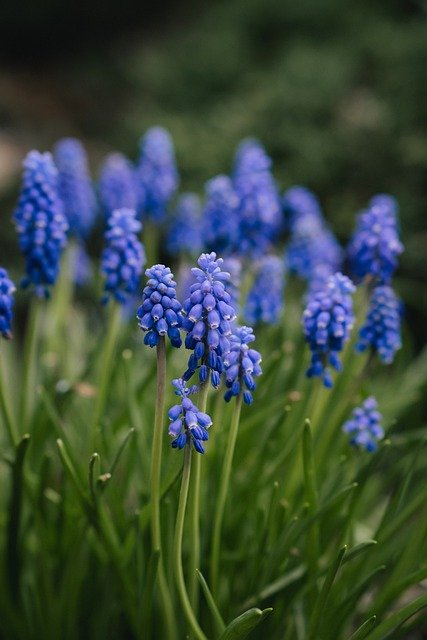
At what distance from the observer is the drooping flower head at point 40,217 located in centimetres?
325

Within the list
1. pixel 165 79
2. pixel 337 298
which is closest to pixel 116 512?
pixel 337 298

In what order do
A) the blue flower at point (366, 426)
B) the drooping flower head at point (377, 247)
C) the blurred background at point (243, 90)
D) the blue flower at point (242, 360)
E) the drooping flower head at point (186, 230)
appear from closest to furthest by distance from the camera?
the blue flower at point (242, 360) < the blue flower at point (366, 426) < the drooping flower head at point (377, 247) < the drooping flower head at point (186, 230) < the blurred background at point (243, 90)

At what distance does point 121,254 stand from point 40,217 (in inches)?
15.2

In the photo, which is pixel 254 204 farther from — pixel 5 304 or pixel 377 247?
pixel 5 304

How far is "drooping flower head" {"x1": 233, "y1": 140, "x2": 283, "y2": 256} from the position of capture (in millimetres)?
3926

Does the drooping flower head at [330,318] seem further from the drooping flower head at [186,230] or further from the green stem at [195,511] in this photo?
the drooping flower head at [186,230]

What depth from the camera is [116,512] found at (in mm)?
3195

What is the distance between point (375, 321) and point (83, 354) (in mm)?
2682

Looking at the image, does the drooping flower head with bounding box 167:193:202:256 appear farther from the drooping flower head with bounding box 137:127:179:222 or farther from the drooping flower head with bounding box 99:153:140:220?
the drooping flower head with bounding box 99:153:140:220

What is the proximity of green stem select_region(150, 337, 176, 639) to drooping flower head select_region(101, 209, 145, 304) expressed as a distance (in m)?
0.86

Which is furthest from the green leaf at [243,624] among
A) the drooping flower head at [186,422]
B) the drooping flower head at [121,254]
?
the drooping flower head at [121,254]

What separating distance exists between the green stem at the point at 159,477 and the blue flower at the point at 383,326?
1128 millimetres

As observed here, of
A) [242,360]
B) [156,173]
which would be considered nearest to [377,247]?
[242,360]

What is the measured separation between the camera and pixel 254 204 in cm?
393
